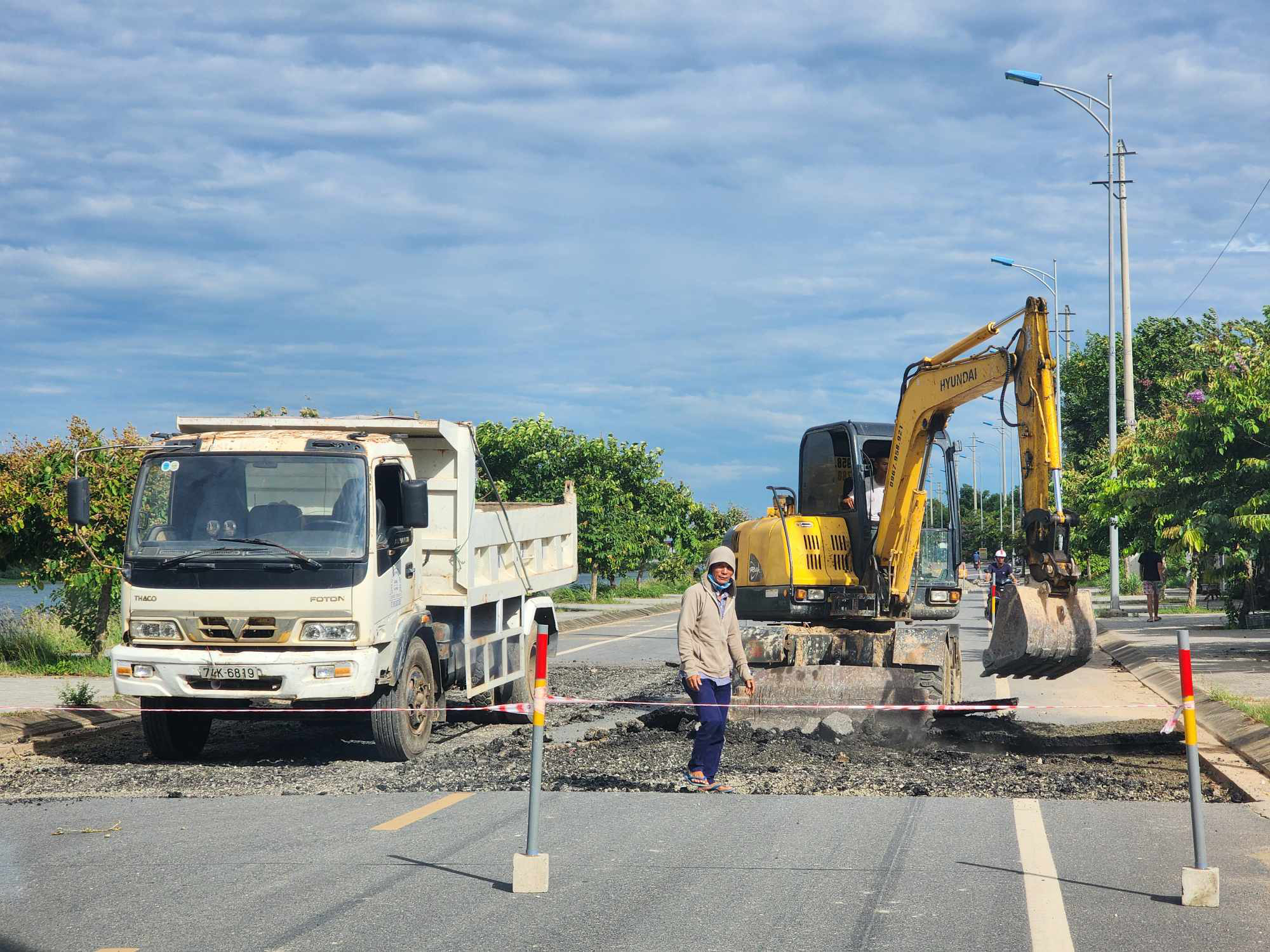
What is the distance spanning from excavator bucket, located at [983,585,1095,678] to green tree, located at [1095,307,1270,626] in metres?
6.63

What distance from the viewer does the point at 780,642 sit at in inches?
552

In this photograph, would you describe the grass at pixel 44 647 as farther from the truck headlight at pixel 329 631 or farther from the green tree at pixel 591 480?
the green tree at pixel 591 480

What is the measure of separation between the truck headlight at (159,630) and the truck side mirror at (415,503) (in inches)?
77.5

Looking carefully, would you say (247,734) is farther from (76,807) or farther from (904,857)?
(904,857)

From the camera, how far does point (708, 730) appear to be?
390 inches

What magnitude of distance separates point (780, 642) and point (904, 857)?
6.57m

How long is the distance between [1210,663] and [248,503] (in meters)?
13.2

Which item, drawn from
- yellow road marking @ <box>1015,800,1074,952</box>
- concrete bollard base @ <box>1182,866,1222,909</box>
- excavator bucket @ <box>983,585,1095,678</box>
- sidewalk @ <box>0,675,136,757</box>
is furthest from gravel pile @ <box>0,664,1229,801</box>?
concrete bollard base @ <box>1182,866,1222,909</box>

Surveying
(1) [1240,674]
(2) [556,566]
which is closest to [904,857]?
(2) [556,566]

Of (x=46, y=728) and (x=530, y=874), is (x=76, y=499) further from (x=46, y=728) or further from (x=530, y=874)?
(x=530, y=874)

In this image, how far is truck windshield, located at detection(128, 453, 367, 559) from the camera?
36.1ft

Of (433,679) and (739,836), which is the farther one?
(433,679)

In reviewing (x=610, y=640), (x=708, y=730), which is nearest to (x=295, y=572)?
(x=708, y=730)

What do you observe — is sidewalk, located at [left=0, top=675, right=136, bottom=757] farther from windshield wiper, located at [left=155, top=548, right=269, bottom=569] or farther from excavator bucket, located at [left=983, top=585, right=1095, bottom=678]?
excavator bucket, located at [left=983, top=585, right=1095, bottom=678]
